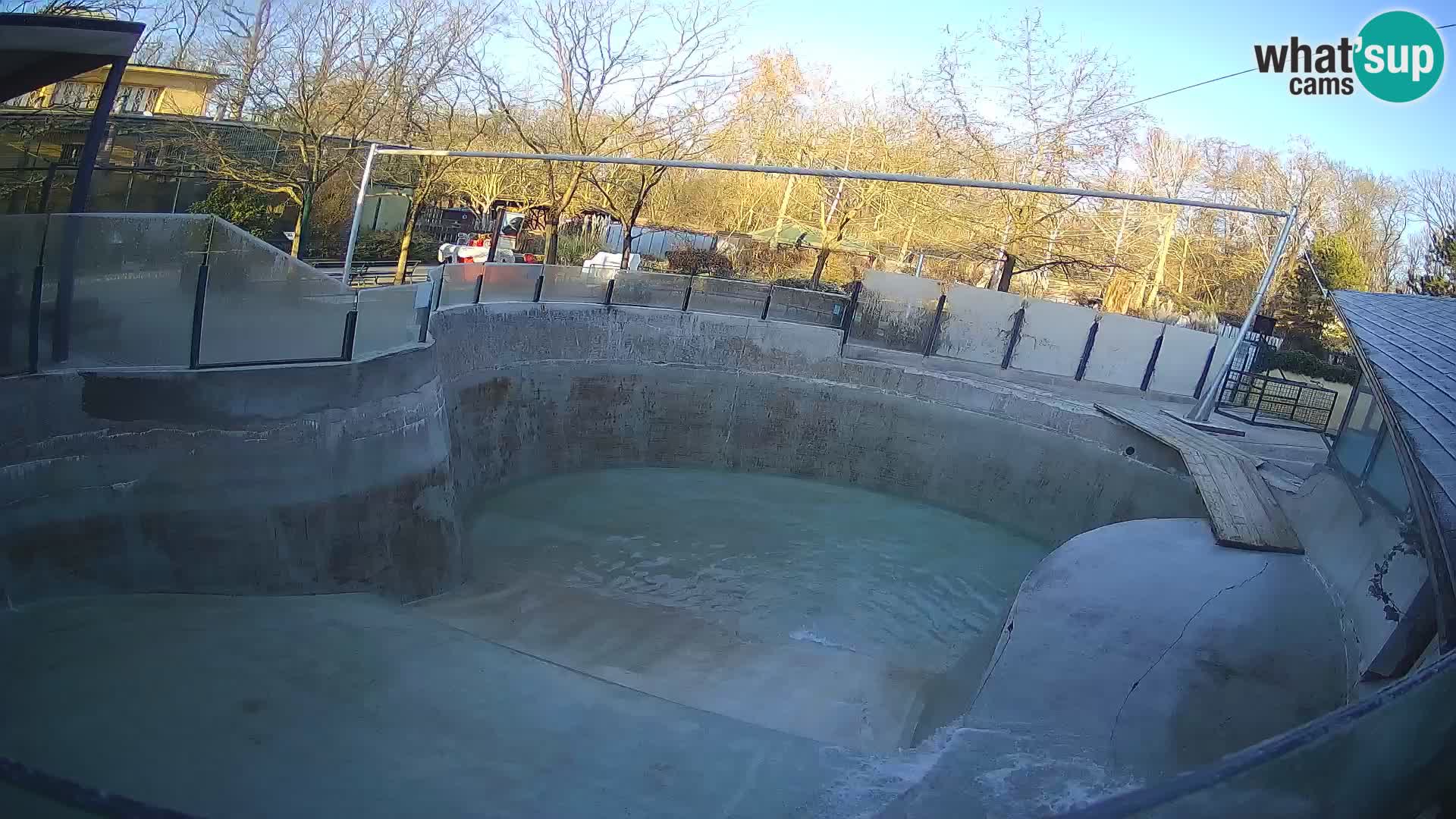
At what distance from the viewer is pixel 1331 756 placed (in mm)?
2820

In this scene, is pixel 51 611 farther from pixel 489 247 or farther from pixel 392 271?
pixel 489 247

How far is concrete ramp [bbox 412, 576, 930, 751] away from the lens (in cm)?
1030

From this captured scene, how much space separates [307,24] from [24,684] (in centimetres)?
1670

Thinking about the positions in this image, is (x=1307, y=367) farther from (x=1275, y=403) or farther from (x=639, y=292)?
(x=639, y=292)

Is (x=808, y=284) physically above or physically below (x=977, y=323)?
below

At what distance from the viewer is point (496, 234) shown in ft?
98.6

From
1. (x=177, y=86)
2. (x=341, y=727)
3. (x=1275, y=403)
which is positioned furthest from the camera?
(x=1275, y=403)

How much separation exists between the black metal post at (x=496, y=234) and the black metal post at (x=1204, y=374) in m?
16.7

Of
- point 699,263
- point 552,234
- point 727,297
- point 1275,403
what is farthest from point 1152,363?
point 552,234

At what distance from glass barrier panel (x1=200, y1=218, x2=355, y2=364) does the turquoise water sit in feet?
13.1

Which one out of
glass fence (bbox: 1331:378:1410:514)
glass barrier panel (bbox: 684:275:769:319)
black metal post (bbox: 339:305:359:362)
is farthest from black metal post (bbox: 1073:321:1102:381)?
black metal post (bbox: 339:305:359:362)

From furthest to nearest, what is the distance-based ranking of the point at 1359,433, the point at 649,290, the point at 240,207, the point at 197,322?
the point at 240,207 < the point at 649,290 < the point at 1359,433 < the point at 197,322

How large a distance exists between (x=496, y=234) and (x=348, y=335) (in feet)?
66.9

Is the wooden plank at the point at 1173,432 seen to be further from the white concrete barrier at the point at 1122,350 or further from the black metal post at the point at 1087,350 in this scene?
the white concrete barrier at the point at 1122,350
